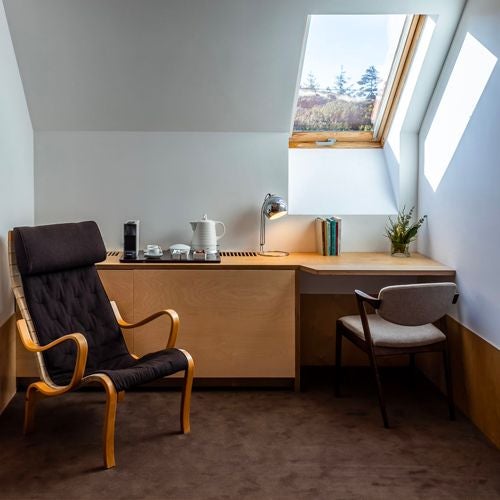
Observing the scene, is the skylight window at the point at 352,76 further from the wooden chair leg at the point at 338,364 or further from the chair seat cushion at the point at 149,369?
the chair seat cushion at the point at 149,369

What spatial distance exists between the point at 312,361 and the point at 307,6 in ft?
7.32

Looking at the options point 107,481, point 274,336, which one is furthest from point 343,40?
point 107,481

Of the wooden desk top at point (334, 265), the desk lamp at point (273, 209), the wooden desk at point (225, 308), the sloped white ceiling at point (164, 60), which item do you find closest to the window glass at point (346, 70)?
the sloped white ceiling at point (164, 60)

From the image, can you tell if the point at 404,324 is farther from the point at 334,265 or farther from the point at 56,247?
the point at 56,247

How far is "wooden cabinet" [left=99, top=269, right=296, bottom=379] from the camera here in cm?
378

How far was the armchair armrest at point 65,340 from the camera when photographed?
9.56ft

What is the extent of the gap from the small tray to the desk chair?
0.91 meters

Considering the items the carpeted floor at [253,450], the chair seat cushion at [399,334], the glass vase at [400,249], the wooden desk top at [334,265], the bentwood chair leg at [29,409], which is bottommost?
the carpeted floor at [253,450]

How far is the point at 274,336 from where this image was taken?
3.83 meters

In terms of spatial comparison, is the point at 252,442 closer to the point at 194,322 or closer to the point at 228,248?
the point at 194,322

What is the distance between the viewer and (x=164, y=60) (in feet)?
12.5

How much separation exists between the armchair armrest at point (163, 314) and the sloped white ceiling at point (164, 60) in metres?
1.27

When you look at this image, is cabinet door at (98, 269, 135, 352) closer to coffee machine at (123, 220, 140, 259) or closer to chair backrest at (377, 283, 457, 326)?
coffee machine at (123, 220, 140, 259)

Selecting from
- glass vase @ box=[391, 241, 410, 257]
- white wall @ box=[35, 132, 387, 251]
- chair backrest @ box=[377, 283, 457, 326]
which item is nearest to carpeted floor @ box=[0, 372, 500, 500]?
chair backrest @ box=[377, 283, 457, 326]
